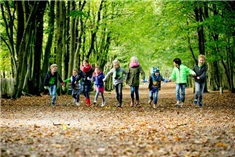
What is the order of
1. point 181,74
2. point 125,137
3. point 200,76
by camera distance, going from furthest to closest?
point 181,74, point 200,76, point 125,137

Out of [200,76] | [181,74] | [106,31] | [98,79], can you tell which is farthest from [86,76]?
[106,31]

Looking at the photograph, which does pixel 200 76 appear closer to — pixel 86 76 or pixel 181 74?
pixel 181 74

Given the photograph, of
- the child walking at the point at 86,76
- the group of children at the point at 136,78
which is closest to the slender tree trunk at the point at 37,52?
the group of children at the point at 136,78

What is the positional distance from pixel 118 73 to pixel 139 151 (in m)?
9.46

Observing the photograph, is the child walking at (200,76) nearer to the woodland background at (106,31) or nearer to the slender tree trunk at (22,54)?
the woodland background at (106,31)

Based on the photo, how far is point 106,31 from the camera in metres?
36.6

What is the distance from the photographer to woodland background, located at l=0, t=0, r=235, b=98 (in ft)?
66.8

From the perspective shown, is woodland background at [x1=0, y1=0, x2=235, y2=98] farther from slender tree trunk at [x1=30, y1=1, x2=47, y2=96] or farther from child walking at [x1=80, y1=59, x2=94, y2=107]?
child walking at [x1=80, y1=59, x2=94, y2=107]

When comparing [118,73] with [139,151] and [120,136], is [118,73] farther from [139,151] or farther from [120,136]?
[139,151]

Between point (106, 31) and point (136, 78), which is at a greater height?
point (106, 31)

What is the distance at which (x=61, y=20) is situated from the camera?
24281mm

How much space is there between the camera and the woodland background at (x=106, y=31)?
20359mm

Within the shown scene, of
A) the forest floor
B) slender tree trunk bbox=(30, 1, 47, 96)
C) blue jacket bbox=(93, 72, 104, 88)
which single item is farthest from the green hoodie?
slender tree trunk bbox=(30, 1, 47, 96)

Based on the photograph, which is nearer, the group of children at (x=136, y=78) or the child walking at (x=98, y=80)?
the group of children at (x=136, y=78)
